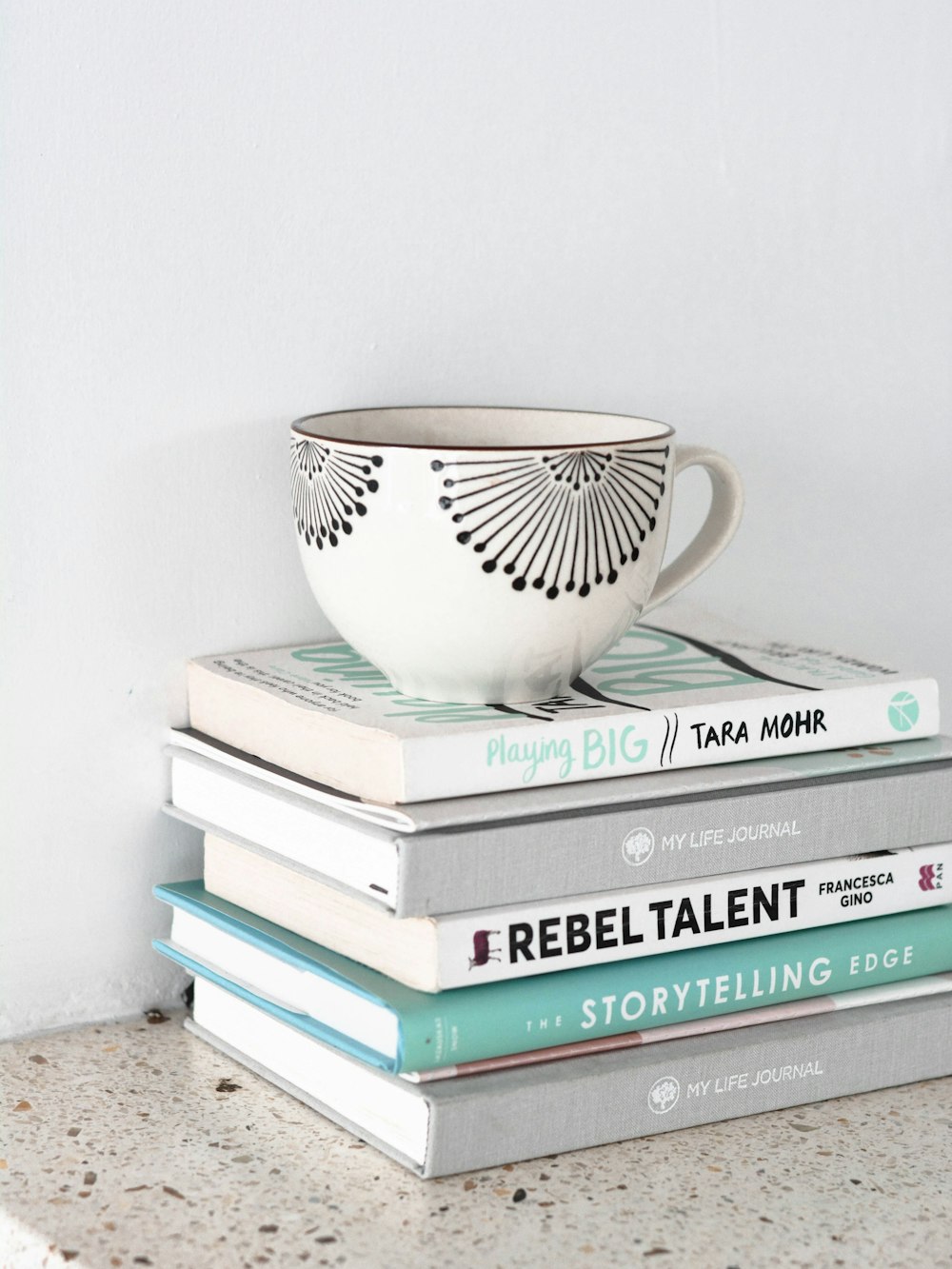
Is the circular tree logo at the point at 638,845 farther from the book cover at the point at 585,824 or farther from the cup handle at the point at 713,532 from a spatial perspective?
the cup handle at the point at 713,532

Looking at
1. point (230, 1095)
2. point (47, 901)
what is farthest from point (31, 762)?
point (230, 1095)

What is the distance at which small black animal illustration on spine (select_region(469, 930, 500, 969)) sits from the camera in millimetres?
564

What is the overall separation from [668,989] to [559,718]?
12cm

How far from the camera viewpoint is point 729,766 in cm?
63

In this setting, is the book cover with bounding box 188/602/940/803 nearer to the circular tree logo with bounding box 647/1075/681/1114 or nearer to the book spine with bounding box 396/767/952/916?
the book spine with bounding box 396/767/952/916

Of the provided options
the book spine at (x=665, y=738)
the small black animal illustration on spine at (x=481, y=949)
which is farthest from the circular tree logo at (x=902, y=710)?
the small black animal illustration on spine at (x=481, y=949)

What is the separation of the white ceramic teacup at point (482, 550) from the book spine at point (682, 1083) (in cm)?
16

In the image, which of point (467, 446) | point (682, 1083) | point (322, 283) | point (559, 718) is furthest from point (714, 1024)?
point (322, 283)

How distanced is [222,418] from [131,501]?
6 centimetres

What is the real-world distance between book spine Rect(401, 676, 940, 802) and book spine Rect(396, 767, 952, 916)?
0.02m

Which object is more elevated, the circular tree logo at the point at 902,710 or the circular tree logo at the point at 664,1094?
the circular tree logo at the point at 902,710

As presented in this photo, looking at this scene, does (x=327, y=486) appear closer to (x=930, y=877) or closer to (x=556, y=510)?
(x=556, y=510)

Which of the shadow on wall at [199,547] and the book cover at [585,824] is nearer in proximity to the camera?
the book cover at [585,824]

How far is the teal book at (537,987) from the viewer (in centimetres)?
56
